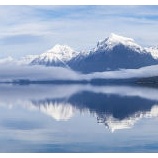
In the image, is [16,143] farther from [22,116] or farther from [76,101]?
[76,101]

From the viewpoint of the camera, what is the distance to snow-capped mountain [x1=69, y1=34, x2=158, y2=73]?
4645 mm

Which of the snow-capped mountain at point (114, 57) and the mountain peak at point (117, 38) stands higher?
the mountain peak at point (117, 38)

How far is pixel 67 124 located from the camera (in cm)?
461

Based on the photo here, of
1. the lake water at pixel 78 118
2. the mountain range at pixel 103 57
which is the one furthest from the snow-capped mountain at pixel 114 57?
the lake water at pixel 78 118

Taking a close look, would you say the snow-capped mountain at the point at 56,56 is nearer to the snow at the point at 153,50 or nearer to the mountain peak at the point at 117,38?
the mountain peak at the point at 117,38

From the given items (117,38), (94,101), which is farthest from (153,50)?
(94,101)

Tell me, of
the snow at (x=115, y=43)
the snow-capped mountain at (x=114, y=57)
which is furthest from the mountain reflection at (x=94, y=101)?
the snow at (x=115, y=43)

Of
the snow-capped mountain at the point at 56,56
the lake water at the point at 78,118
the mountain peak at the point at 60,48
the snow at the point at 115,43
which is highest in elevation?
the snow at the point at 115,43

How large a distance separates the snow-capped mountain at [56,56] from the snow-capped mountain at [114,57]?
0.05m

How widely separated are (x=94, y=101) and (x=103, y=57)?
1.11ft

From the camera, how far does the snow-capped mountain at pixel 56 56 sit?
4641 mm

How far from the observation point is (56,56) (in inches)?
184

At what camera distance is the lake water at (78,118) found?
4.57m
